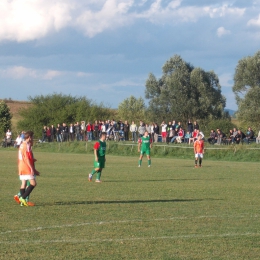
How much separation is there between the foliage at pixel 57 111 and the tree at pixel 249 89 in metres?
17.1

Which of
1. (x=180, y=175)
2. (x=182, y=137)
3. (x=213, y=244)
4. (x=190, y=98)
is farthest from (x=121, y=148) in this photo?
(x=213, y=244)

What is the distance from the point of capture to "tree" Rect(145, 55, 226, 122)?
80.8 metres

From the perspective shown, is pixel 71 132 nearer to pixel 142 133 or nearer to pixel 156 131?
pixel 156 131

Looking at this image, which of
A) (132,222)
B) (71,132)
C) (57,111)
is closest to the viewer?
(132,222)

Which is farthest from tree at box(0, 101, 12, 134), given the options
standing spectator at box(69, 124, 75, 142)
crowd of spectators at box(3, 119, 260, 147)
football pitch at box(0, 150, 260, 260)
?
football pitch at box(0, 150, 260, 260)

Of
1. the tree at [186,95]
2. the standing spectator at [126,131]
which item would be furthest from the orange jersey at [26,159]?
the tree at [186,95]

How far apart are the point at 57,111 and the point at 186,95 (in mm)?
16462

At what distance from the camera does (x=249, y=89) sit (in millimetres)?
71000

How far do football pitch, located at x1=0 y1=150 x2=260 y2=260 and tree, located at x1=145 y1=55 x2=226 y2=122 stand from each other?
199 ft

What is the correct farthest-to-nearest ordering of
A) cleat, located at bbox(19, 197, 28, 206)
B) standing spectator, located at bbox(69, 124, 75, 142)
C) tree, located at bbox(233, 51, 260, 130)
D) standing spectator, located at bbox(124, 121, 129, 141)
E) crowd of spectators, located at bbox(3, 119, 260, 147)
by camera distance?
tree, located at bbox(233, 51, 260, 130), standing spectator, located at bbox(69, 124, 75, 142), standing spectator, located at bbox(124, 121, 129, 141), crowd of spectators, located at bbox(3, 119, 260, 147), cleat, located at bbox(19, 197, 28, 206)

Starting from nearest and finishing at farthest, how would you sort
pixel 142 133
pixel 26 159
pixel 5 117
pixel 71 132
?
pixel 26 159 → pixel 142 133 → pixel 71 132 → pixel 5 117

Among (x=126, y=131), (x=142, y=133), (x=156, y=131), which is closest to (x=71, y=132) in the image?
(x=126, y=131)

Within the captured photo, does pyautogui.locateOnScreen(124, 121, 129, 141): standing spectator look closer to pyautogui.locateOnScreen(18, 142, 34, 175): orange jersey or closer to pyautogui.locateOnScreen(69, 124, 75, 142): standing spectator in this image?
pyautogui.locateOnScreen(69, 124, 75, 142): standing spectator

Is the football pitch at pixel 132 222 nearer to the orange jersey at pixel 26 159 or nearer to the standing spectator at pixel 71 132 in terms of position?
the orange jersey at pixel 26 159
